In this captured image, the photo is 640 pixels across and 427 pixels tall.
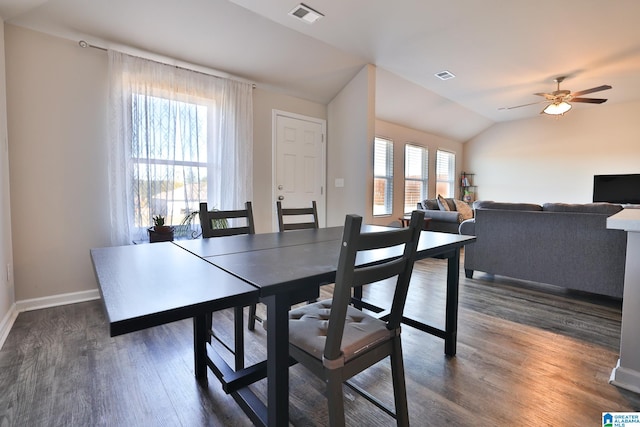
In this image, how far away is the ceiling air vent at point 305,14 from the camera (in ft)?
9.45

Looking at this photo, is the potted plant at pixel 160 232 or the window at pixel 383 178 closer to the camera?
the potted plant at pixel 160 232

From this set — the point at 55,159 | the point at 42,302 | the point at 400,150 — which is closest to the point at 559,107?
the point at 400,150

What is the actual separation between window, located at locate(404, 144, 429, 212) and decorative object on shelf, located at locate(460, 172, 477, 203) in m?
1.50

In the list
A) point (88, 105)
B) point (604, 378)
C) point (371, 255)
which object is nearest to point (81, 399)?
point (371, 255)

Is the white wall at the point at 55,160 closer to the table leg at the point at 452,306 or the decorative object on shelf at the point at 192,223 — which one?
the decorative object on shelf at the point at 192,223

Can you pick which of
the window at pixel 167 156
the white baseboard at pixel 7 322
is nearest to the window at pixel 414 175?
the window at pixel 167 156

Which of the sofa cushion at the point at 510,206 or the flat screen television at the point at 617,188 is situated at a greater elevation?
the flat screen television at the point at 617,188

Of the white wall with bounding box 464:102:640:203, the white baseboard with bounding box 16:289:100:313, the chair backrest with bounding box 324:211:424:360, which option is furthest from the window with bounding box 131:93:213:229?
the white wall with bounding box 464:102:640:203

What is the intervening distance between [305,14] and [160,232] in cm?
251

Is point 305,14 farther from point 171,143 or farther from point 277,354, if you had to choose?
point 277,354

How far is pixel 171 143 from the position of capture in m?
3.22

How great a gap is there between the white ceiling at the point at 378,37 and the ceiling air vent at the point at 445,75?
0.28 feet

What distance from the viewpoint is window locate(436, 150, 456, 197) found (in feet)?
24.0

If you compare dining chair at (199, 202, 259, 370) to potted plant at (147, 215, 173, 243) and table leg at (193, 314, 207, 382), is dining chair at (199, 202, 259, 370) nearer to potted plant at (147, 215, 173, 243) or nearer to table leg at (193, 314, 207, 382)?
table leg at (193, 314, 207, 382)
